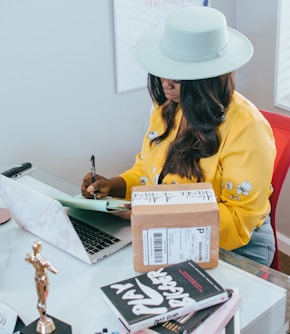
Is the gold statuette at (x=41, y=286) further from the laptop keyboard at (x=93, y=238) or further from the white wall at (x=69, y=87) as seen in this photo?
the white wall at (x=69, y=87)

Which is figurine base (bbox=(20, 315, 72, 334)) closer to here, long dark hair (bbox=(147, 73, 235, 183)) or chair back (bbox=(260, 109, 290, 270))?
long dark hair (bbox=(147, 73, 235, 183))

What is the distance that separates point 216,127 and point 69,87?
31.6 inches

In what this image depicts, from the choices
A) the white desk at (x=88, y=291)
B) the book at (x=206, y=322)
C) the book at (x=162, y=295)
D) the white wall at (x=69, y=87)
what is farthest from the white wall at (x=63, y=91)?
the book at (x=206, y=322)

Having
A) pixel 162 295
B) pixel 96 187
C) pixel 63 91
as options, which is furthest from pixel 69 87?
pixel 162 295

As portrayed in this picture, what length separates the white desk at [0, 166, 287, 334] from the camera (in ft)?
4.06

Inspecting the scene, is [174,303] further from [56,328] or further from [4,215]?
[4,215]

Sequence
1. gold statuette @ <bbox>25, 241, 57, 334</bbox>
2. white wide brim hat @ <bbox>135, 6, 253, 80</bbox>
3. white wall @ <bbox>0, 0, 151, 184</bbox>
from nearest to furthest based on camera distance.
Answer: gold statuette @ <bbox>25, 241, 57, 334</bbox>
white wide brim hat @ <bbox>135, 6, 253, 80</bbox>
white wall @ <bbox>0, 0, 151, 184</bbox>

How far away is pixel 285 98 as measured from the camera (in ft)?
8.75

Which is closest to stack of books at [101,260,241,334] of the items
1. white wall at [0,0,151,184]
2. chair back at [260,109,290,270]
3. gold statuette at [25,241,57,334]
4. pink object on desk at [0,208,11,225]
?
gold statuette at [25,241,57,334]

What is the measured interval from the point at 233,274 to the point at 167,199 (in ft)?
0.74

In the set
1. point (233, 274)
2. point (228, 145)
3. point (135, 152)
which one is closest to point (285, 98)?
point (135, 152)

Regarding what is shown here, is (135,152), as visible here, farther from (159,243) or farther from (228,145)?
(159,243)

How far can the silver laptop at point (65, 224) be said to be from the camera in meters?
1.42

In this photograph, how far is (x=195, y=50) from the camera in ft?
5.17
